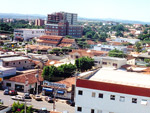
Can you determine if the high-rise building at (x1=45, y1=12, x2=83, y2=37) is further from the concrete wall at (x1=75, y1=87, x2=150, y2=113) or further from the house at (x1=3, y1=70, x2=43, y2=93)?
the concrete wall at (x1=75, y1=87, x2=150, y2=113)

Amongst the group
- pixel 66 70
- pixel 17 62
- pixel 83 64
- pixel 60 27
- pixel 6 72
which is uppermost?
pixel 60 27

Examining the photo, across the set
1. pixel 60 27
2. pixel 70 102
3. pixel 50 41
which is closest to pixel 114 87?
pixel 70 102

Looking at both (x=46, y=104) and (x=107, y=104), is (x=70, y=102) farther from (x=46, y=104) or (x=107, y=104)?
(x=107, y=104)

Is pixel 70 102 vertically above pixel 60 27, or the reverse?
pixel 60 27

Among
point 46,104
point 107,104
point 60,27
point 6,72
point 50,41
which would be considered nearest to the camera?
point 107,104

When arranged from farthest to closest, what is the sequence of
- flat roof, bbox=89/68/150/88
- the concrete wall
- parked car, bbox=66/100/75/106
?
parked car, bbox=66/100/75/106 → flat roof, bbox=89/68/150/88 → the concrete wall

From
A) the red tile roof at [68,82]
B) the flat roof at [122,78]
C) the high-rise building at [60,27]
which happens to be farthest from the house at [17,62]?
the high-rise building at [60,27]

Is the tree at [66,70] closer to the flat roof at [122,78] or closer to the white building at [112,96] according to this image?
the flat roof at [122,78]

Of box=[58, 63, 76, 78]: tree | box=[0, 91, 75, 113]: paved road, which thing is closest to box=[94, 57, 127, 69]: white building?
box=[58, 63, 76, 78]: tree
